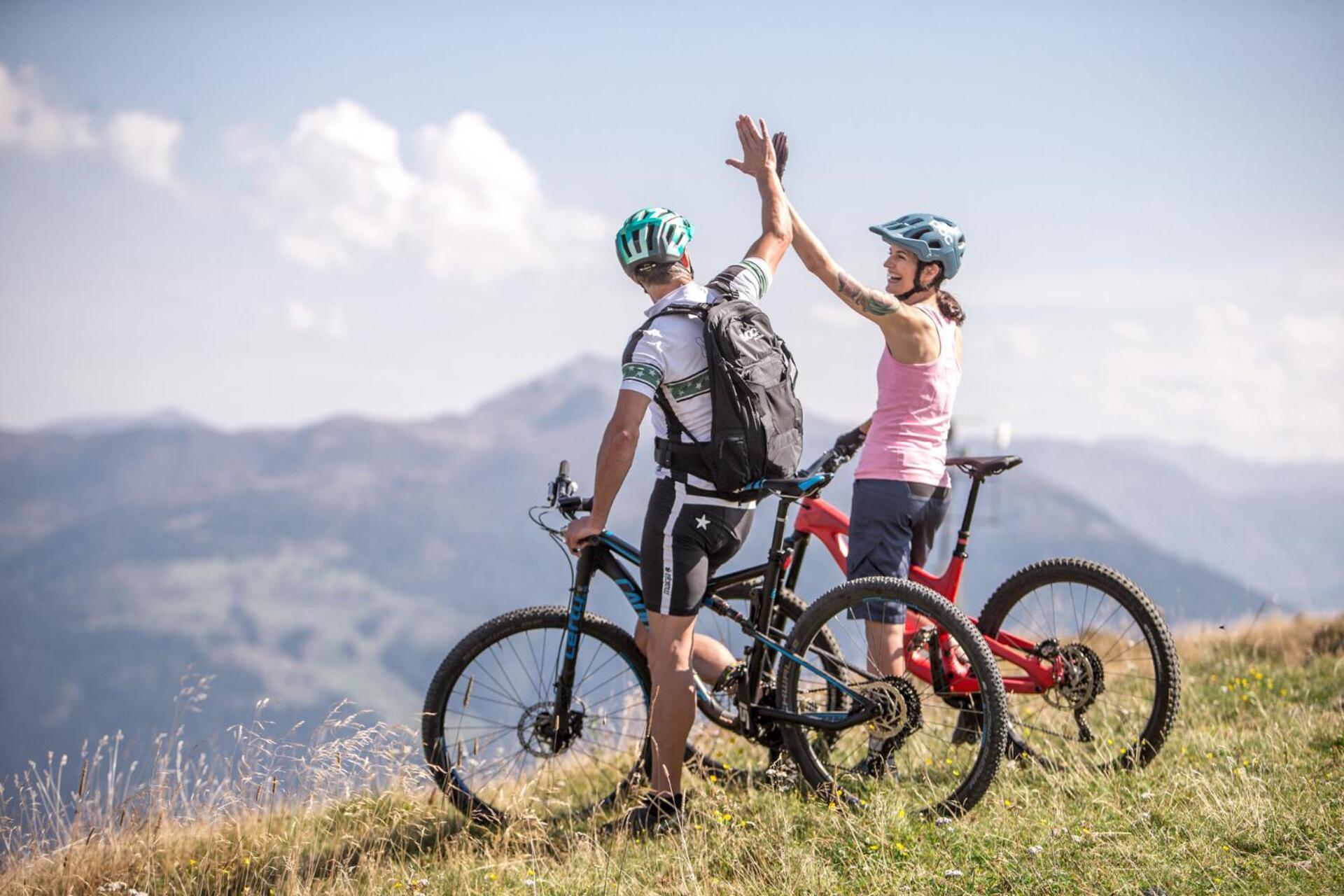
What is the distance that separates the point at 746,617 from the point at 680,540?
61 cm

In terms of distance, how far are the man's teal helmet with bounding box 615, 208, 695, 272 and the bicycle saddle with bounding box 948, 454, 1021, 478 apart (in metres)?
1.71

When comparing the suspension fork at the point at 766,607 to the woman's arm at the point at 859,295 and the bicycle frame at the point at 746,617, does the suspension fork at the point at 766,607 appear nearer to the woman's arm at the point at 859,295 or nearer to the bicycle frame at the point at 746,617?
the bicycle frame at the point at 746,617

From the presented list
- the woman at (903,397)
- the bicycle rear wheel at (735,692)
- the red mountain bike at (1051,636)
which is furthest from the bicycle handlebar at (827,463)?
the bicycle rear wheel at (735,692)

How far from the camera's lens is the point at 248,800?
5172 mm

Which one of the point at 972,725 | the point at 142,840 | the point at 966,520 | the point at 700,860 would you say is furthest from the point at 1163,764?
the point at 142,840

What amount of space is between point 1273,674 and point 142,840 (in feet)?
22.0

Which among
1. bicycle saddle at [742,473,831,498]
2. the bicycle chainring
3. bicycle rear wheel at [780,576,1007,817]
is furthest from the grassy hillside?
bicycle saddle at [742,473,831,498]

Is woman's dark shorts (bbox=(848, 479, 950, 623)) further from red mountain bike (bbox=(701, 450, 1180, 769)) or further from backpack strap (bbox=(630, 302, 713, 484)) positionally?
backpack strap (bbox=(630, 302, 713, 484))

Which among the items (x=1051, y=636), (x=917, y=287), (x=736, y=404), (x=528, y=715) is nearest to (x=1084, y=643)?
(x=1051, y=636)

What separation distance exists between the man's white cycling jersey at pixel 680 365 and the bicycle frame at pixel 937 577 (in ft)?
2.49

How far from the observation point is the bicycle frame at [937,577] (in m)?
5.10

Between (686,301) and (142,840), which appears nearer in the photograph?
(686,301)

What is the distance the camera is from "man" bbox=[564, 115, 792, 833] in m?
4.54

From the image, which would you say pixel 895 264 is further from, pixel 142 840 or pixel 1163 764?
pixel 142 840
